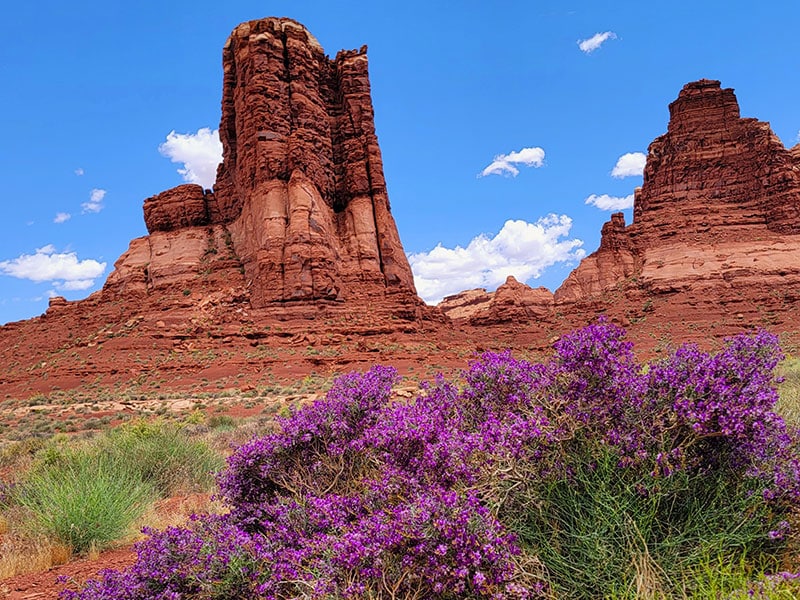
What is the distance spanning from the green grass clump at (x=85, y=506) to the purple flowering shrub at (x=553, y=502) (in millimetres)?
2269

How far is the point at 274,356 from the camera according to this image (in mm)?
35469

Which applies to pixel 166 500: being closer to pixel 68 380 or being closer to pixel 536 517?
pixel 536 517

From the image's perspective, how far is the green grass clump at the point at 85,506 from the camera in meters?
5.21

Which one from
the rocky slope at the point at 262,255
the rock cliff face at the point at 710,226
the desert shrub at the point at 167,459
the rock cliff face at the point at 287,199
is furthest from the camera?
the rock cliff face at the point at 710,226

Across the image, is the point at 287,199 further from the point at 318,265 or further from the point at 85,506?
the point at 85,506

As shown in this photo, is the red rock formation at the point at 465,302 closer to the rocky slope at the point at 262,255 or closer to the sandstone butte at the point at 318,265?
the sandstone butte at the point at 318,265

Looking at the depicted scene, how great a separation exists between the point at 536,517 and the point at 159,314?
148 ft

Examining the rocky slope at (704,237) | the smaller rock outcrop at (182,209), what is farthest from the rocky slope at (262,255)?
the rocky slope at (704,237)

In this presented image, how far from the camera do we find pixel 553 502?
280cm

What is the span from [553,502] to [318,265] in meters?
39.5

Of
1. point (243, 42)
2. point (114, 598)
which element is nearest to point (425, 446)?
point (114, 598)

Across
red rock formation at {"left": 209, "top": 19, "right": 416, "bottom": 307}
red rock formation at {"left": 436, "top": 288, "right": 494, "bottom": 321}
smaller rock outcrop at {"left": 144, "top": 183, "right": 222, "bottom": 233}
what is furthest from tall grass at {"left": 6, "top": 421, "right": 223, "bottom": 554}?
red rock formation at {"left": 436, "top": 288, "right": 494, "bottom": 321}

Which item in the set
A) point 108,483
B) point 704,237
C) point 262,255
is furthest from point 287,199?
point 704,237

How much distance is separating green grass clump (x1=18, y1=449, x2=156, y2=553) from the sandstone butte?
25.3m
